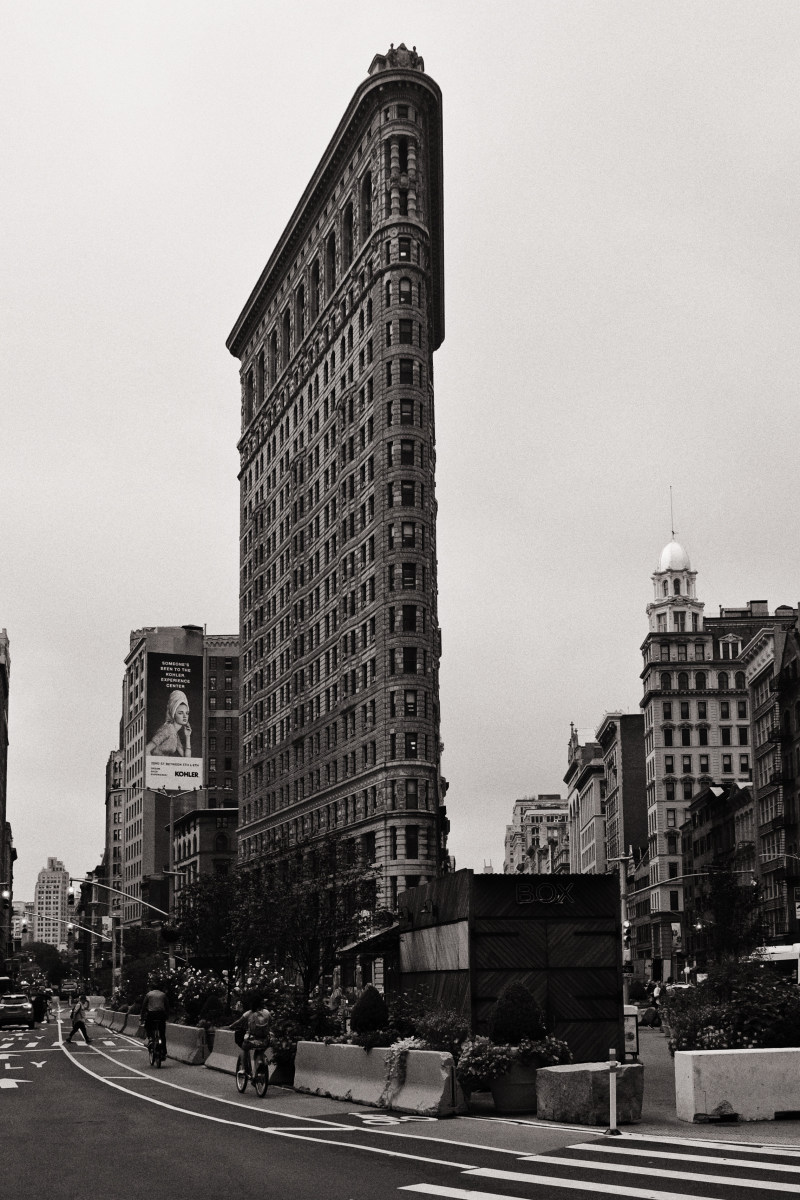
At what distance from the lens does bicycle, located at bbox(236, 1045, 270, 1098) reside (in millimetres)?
26328

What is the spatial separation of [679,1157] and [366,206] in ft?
328

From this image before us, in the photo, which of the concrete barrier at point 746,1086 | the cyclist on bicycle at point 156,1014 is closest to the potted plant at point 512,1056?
the concrete barrier at point 746,1086

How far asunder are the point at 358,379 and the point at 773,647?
117 feet

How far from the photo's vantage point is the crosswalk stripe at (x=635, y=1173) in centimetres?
1358

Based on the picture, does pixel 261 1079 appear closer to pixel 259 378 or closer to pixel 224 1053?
pixel 224 1053

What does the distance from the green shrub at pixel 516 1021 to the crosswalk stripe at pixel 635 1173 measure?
545 centimetres

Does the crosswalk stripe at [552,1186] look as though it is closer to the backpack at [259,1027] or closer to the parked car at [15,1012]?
the backpack at [259,1027]

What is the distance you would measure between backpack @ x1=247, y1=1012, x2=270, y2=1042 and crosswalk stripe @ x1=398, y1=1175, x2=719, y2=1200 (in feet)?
46.4

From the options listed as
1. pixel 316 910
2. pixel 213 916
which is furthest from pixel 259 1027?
pixel 213 916

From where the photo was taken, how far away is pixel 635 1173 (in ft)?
47.6

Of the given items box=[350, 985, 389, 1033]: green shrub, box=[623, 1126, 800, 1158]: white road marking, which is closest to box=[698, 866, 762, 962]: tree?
box=[350, 985, 389, 1033]: green shrub

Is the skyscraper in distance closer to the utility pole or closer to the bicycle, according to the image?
the utility pole

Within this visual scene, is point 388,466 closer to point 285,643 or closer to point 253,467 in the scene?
point 285,643

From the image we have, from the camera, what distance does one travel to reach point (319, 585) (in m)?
114
